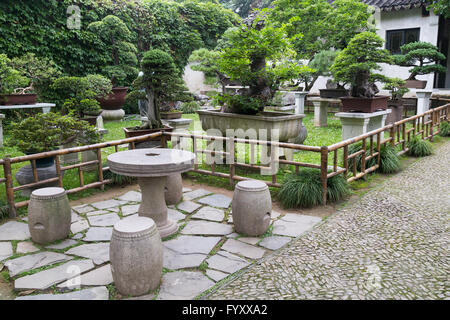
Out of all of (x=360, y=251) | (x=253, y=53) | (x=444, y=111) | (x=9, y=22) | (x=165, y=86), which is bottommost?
(x=360, y=251)

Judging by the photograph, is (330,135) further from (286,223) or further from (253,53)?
(286,223)

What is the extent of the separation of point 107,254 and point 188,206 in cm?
175

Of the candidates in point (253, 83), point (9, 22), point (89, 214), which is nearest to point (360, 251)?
point (89, 214)

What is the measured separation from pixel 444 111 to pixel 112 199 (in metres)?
10.1

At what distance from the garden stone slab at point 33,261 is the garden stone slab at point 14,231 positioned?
58cm

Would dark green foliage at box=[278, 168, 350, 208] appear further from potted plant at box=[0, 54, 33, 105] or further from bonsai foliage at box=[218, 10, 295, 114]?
potted plant at box=[0, 54, 33, 105]

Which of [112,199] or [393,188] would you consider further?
[393,188]

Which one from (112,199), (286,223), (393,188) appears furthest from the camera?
(393,188)

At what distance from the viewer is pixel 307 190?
5559 mm

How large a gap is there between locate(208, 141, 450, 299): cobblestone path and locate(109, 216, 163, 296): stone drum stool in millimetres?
595

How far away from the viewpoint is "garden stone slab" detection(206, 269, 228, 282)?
368cm

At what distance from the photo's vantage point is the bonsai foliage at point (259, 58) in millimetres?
6891

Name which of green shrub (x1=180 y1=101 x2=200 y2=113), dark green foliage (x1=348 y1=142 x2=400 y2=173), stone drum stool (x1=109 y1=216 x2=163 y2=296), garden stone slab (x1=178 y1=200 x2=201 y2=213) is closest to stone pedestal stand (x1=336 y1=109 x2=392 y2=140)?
dark green foliage (x1=348 y1=142 x2=400 y2=173)

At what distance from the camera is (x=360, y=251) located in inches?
167
